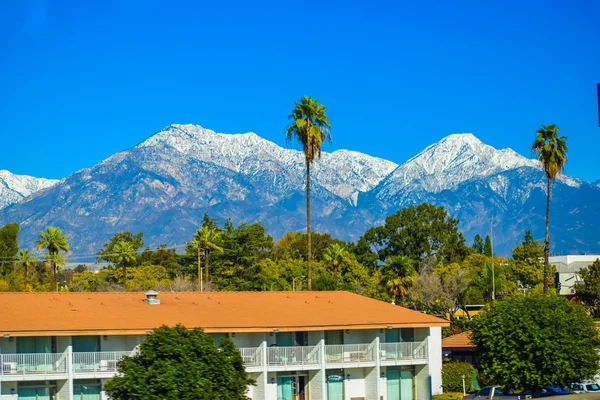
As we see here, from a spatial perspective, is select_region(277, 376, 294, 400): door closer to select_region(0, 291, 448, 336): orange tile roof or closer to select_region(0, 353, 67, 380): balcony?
select_region(0, 291, 448, 336): orange tile roof

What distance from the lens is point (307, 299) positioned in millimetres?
62125

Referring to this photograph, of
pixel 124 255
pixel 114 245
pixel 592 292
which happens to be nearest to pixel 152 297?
pixel 592 292

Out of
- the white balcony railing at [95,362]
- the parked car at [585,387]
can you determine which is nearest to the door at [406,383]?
the parked car at [585,387]

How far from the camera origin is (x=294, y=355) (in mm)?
55375

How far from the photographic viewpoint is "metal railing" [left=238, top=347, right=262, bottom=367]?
5381 centimetres

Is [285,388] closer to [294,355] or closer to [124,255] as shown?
[294,355]

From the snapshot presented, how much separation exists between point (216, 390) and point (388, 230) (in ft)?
483

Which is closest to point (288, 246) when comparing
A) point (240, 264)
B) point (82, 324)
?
point (240, 264)

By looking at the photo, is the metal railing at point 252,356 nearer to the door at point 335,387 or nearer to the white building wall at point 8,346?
the door at point 335,387

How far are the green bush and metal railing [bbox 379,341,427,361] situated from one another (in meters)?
5.92

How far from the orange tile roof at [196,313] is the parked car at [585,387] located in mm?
7856

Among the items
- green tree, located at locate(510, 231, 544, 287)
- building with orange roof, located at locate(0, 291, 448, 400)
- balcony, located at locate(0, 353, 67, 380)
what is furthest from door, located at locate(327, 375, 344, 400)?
green tree, located at locate(510, 231, 544, 287)

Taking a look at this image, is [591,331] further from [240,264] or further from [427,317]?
[240,264]

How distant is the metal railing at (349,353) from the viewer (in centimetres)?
5659
